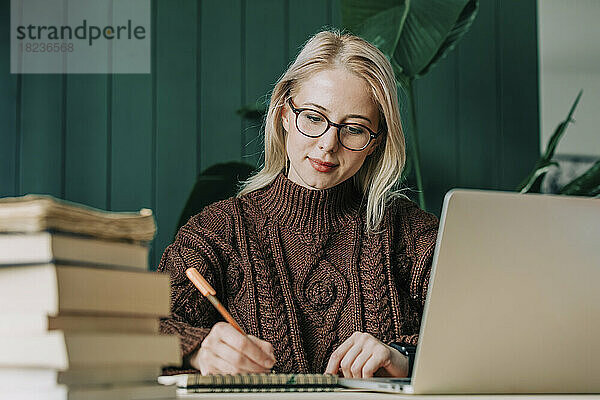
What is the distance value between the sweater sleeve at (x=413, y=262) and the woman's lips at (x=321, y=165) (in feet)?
0.71

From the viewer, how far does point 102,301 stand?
1.87ft

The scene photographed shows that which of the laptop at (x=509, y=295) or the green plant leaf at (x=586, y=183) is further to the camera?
the green plant leaf at (x=586, y=183)

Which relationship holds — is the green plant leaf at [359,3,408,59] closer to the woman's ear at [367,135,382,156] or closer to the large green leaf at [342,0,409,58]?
the large green leaf at [342,0,409,58]

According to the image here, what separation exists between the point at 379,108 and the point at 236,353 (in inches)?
29.2

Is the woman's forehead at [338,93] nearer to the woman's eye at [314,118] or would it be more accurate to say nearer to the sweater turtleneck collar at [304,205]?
the woman's eye at [314,118]

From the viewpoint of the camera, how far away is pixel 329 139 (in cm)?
166

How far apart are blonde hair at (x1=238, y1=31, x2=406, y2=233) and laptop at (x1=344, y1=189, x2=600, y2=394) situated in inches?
35.9

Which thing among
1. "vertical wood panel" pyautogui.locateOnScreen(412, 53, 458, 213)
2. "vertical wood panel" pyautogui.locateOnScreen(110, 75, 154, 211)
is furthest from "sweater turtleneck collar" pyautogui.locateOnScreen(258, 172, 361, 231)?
"vertical wood panel" pyautogui.locateOnScreen(412, 53, 458, 213)

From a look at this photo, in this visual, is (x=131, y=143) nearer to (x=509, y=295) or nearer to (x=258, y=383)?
(x=258, y=383)

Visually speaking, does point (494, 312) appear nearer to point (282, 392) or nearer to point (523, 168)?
point (282, 392)

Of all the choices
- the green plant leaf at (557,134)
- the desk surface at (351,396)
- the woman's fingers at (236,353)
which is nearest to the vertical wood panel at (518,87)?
the green plant leaf at (557,134)

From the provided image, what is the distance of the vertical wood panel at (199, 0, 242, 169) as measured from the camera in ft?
9.37

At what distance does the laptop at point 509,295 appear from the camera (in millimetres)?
782

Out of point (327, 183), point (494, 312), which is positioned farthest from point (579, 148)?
point (494, 312)
